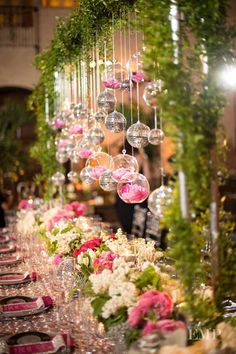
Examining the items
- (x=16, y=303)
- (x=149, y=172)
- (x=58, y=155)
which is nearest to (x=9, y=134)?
(x=149, y=172)

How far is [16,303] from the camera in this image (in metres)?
2.90

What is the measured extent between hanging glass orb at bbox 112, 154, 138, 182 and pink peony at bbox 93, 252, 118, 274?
623mm

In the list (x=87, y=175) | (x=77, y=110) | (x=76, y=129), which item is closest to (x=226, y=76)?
(x=87, y=175)

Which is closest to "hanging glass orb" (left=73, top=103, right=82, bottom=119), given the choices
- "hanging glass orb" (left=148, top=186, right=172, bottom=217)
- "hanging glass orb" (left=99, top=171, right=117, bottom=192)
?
"hanging glass orb" (left=99, top=171, right=117, bottom=192)

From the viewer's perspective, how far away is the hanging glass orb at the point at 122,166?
335 centimetres

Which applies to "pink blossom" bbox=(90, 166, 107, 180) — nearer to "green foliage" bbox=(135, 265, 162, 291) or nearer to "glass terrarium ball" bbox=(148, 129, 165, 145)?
"glass terrarium ball" bbox=(148, 129, 165, 145)

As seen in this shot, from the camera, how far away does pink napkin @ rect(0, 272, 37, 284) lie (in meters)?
3.53

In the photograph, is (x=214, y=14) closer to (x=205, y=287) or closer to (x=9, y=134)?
(x=205, y=287)

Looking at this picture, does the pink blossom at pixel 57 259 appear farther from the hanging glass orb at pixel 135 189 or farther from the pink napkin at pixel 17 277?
the hanging glass orb at pixel 135 189

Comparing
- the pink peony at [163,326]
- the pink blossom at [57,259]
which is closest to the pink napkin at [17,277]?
the pink blossom at [57,259]

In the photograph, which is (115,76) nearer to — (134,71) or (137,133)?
(134,71)

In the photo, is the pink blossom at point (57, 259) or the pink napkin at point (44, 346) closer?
the pink napkin at point (44, 346)

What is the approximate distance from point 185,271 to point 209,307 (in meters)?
0.20

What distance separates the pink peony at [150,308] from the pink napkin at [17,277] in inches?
61.8
